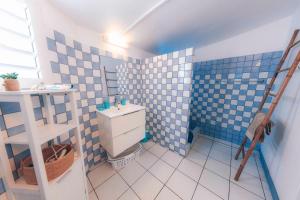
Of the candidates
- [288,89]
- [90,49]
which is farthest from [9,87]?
[288,89]

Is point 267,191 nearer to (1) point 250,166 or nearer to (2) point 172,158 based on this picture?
(1) point 250,166

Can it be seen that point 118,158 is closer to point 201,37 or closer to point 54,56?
point 54,56

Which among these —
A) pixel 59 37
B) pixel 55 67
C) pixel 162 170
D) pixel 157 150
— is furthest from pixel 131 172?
pixel 59 37

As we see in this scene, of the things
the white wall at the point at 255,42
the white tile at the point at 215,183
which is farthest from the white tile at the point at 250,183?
the white wall at the point at 255,42

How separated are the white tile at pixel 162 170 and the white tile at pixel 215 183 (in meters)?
0.36

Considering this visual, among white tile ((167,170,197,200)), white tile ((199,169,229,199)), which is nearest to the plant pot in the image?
white tile ((167,170,197,200))

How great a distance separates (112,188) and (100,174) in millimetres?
263

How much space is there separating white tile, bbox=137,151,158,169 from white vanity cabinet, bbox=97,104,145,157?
0.34m

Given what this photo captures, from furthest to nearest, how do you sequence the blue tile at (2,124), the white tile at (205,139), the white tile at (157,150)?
the white tile at (205,139), the white tile at (157,150), the blue tile at (2,124)

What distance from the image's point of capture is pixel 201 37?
1684 millimetres

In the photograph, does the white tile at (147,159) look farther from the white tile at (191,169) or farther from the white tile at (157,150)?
the white tile at (191,169)

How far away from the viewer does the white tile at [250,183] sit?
1.06 meters

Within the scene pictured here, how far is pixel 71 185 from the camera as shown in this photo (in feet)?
2.45

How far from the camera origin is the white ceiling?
980mm
